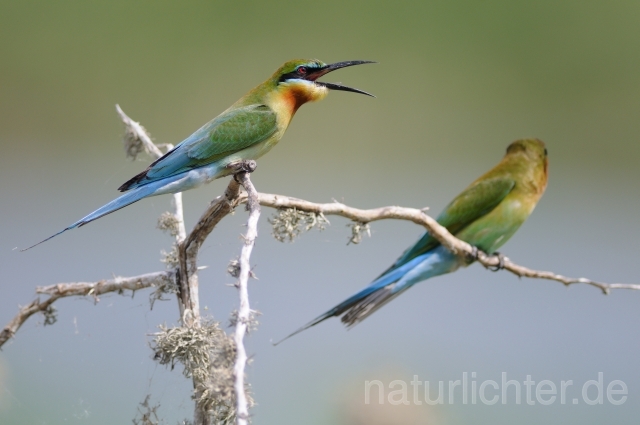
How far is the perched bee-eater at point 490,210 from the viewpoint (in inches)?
75.5

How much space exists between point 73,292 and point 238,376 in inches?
26.3

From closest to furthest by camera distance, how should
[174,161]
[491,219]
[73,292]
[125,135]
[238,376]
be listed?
[238,376] < [73,292] < [174,161] < [125,135] < [491,219]

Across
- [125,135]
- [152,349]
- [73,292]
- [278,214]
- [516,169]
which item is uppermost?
[516,169]

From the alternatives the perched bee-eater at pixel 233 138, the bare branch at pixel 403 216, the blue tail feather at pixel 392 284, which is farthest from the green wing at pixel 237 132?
the blue tail feather at pixel 392 284

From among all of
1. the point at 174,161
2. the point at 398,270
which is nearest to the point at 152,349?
the point at 174,161

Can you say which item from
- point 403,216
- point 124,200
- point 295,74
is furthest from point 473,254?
point 124,200

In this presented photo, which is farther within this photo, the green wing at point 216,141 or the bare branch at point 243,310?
the green wing at point 216,141

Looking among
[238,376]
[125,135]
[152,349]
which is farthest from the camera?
[125,135]

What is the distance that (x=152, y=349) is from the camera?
1.39 meters

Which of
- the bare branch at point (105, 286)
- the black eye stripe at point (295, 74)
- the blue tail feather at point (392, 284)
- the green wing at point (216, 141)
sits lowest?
the bare branch at point (105, 286)

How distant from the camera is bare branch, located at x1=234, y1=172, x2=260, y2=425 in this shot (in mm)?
944

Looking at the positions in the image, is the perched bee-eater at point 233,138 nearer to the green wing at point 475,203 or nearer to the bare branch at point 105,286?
the bare branch at point 105,286

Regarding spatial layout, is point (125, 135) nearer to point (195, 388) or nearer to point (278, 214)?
point (278, 214)

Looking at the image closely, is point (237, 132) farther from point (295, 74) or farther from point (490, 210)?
point (490, 210)
